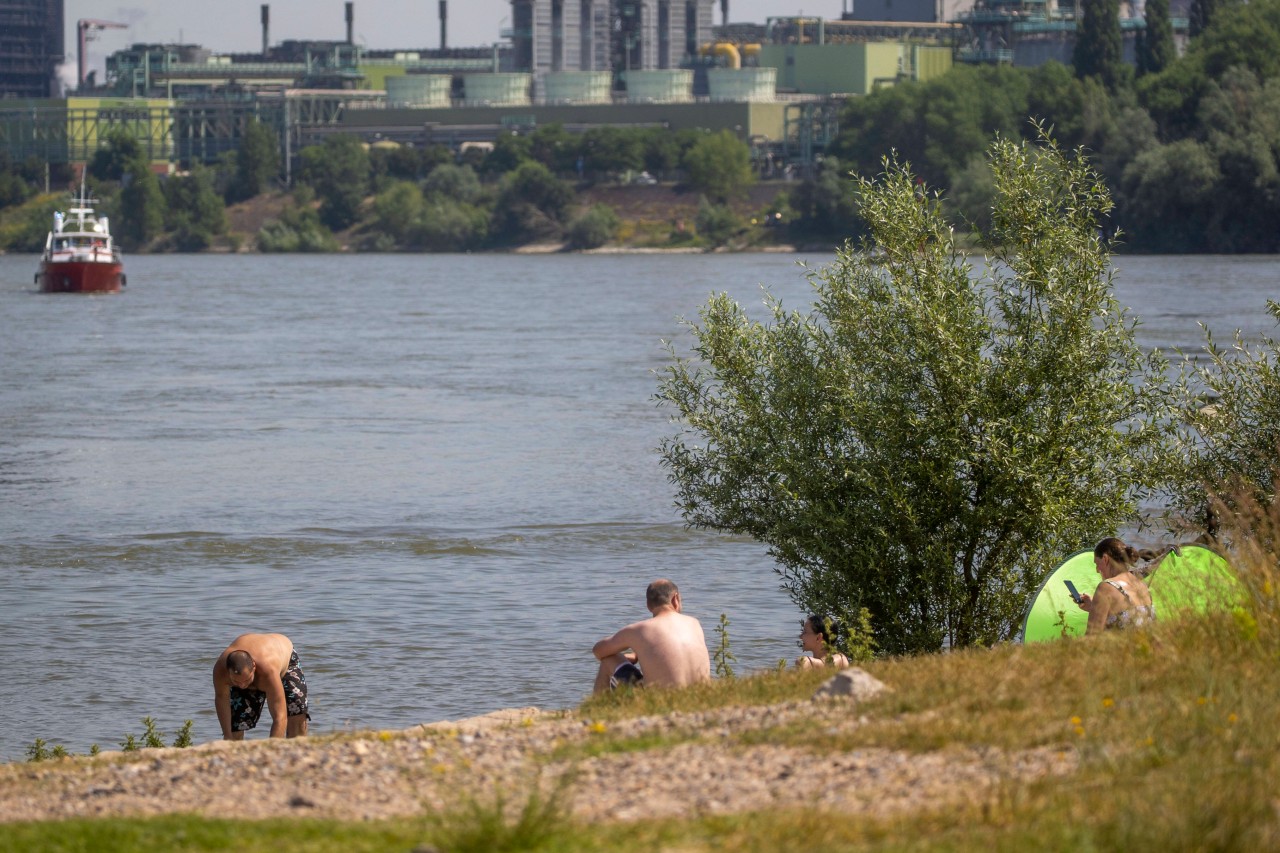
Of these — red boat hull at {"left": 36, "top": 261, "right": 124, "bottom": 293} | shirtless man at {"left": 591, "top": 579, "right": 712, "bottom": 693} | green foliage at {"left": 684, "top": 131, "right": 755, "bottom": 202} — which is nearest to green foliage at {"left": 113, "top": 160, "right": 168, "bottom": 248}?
green foliage at {"left": 684, "top": 131, "right": 755, "bottom": 202}

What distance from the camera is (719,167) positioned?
13875 centimetres

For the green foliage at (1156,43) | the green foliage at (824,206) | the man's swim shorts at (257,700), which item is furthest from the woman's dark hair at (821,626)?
the green foliage at (1156,43)

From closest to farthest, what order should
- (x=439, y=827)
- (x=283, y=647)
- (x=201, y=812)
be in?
(x=439, y=827) → (x=201, y=812) → (x=283, y=647)

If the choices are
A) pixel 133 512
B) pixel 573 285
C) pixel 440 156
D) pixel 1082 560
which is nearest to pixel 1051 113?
pixel 573 285

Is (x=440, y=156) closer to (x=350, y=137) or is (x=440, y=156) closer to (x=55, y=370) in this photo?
(x=350, y=137)

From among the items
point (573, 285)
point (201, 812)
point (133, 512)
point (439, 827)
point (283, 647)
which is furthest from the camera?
point (573, 285)

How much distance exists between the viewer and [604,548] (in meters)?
25.9

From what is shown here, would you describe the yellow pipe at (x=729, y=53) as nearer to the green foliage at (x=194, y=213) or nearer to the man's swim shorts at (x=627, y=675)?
the green foliage at (x=194, y=213)

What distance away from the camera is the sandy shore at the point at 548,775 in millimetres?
7230

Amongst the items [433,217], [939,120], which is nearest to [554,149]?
[433,217]

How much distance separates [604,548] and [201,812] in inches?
723

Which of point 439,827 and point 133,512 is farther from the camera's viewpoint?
point 133,512

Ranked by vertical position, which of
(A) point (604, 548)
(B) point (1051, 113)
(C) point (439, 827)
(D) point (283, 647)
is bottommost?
(A) point (604, 548)

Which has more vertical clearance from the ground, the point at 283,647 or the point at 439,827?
the point at 439,827
